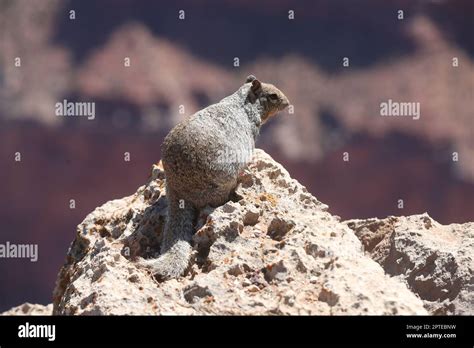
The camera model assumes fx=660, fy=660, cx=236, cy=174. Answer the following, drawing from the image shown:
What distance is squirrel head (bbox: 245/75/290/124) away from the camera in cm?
730

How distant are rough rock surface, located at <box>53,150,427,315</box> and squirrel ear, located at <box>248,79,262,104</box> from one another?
0.79 m

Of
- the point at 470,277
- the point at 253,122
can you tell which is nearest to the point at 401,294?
the point at 470,277

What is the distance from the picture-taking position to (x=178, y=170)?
20.8ft

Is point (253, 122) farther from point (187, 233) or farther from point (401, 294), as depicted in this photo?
point (401, 294)

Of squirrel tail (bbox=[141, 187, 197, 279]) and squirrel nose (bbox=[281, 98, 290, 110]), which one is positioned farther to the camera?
squirrel nose (bbox=[281, 98, 290, 110])

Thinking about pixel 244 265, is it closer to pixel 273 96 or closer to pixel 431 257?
pixel 431 257

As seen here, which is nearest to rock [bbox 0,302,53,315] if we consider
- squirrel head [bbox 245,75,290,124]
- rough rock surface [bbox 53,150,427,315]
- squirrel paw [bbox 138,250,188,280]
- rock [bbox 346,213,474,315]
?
rough rock surface [bbox 53,150,427,315]

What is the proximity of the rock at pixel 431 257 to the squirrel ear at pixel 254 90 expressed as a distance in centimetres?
219

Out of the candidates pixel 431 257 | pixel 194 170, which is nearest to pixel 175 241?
pixel 194 170

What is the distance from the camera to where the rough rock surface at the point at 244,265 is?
5.23m

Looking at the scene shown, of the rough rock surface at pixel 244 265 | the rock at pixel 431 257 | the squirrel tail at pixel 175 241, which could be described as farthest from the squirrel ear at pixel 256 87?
the rock at pixel 431 257

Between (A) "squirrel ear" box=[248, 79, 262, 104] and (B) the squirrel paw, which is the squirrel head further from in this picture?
(B) the squirrel paw

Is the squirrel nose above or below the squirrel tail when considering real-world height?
above

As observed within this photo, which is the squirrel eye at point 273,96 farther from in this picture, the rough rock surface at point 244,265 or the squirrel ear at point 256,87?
the rough rock surface at point 244,265
